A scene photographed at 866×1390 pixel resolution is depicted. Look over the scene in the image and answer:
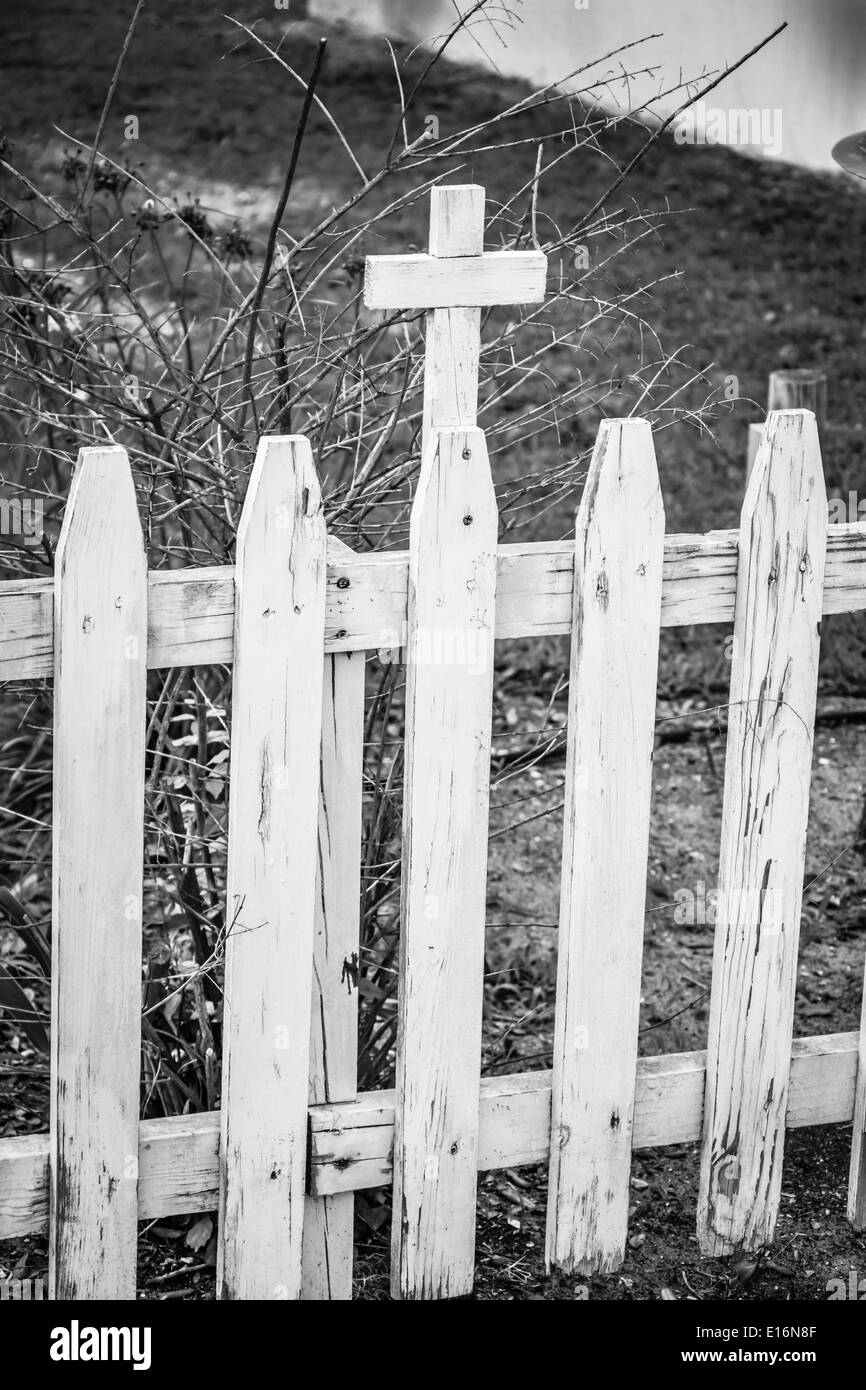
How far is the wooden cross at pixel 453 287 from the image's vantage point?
206 centimetres

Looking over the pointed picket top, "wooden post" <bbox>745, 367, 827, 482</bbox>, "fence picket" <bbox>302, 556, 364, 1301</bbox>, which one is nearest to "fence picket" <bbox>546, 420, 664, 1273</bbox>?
"fence picket" <bbox>302, 556, 364, 1301</bbox>

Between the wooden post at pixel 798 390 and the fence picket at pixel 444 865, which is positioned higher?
the wooden post at pixel 798 390

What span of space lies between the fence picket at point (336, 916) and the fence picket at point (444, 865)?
0.26 feet

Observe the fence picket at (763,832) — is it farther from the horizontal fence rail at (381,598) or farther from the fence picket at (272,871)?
the fence picket at (272,871)

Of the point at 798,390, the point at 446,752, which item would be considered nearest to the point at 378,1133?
the point at 446,752

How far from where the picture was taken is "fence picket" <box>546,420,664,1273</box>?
2.18m

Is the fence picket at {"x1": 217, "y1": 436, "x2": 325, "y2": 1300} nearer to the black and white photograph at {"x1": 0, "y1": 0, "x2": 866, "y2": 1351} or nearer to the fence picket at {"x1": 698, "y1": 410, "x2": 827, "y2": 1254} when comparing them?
the black and white photograph at {"x1": 0, "y1": 0, "x2": 866, "y2": 1351}

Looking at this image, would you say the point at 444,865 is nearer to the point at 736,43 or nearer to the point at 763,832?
the point at 763,832

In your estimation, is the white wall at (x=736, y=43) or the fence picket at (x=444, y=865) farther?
the white wall at (x=736, y=43)

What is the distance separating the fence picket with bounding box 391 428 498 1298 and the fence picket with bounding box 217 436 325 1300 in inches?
6.2

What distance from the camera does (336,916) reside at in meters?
2.24

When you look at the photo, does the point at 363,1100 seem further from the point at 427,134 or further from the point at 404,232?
the point at 404,232

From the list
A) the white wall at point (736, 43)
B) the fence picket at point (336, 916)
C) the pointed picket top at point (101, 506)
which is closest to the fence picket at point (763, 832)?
the fence picket at point (336, 916)
